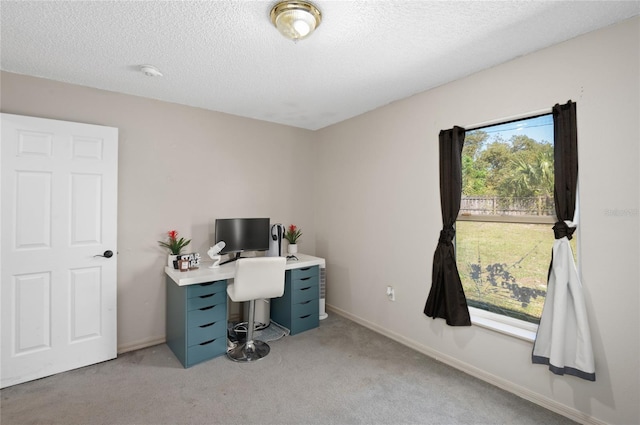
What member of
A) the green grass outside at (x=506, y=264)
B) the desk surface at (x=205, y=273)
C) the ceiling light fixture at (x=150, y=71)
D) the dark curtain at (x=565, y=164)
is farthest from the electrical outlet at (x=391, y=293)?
the ceiling light fixture at (x=150, y=71)

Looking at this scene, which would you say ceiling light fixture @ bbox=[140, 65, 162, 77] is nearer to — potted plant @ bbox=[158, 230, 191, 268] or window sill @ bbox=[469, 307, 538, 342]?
potted plant @ bbox=[158, 230, 191, 268]

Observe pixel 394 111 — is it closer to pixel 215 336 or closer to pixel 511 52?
pixel 511 52

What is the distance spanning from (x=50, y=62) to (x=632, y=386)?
14.5 ft

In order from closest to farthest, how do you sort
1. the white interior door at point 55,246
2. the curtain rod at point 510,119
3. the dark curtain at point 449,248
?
the curtain rod at point 510,119 → the white interior door at point 55,246 → the dark curtain at point 449,248

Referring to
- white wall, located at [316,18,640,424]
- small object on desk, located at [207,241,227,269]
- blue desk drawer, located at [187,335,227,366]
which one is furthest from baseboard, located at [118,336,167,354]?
white wall, located at [316,18,640,424]

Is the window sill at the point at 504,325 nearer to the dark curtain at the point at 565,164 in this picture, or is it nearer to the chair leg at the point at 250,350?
the dark curtain at the point at 565,164

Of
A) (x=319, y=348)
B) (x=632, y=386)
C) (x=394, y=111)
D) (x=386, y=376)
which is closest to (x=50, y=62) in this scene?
(x=394, y=111)

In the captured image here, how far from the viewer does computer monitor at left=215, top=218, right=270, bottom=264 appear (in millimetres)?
3270

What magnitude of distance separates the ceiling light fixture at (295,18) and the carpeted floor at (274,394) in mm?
2427

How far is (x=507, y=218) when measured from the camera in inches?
95.6

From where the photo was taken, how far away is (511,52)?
218 centimetres

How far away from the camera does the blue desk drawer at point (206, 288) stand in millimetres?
2678

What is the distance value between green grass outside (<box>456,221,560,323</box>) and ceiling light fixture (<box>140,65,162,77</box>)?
2.86 metres

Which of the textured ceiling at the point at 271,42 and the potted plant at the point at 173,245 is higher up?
the textured ceiling at the point at 271,42
